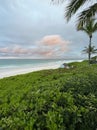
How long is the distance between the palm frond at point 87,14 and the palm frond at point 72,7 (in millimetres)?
675

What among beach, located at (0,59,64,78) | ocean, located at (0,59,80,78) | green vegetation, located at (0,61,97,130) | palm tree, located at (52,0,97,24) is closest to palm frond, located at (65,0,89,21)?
palm tree, located at (52,0,97,24)

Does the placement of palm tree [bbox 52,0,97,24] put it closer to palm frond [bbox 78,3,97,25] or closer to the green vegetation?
palm frond [bbox 78,3,97,25]

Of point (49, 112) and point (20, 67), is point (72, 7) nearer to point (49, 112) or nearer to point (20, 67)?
point (49, 112)

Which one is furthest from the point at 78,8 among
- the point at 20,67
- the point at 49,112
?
the point at 20,67

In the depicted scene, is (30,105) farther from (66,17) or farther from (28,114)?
(66,17)

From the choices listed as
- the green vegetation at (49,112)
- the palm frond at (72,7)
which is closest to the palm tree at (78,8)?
the palm frond at (72,7)

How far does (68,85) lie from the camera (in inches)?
165

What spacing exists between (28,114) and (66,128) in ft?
1.81

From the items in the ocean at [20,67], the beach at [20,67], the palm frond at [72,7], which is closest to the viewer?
the palm frond at [72,7]

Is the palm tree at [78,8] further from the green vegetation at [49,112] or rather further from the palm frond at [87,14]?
the green vegetation at [49,112]

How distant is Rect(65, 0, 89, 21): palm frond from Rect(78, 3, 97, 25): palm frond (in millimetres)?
675

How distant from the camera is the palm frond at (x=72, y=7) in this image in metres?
9.99

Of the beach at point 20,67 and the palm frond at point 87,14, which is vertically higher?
the palm frond at point 87,14

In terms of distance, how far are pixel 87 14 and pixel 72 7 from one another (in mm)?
1034
